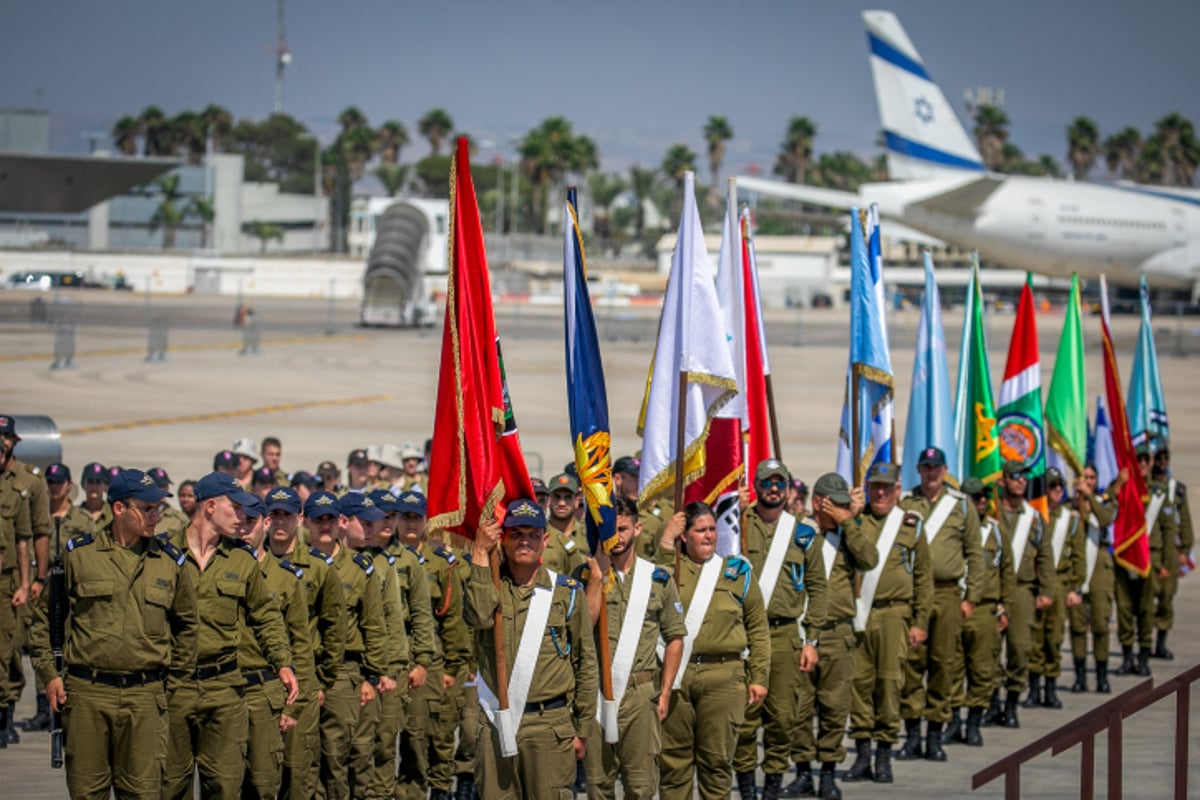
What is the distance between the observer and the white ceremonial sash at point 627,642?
760 centimetres

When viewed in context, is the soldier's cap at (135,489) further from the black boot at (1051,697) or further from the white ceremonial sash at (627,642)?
the black boot at (1051,697)

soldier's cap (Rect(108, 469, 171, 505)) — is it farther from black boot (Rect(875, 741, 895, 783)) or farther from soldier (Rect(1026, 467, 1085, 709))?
soldier (Rect(1026, 467, 1085, 709))

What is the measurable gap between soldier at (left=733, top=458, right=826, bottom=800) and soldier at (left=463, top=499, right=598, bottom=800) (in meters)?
2.59

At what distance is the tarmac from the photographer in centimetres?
1001

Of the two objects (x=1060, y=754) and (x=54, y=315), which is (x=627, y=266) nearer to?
(x=54, y=315)

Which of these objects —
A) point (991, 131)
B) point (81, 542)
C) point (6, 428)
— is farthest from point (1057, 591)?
point (991, 131)

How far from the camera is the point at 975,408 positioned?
13.9m

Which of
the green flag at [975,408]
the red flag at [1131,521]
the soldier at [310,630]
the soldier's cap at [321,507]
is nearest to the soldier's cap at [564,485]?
the soldier's cap at [321,507]

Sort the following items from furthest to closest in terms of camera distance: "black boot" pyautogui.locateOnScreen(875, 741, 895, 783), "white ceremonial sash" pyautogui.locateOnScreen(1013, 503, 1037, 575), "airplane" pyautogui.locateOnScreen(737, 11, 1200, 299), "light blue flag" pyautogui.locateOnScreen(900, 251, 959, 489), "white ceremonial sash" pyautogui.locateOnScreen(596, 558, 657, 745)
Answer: "airplane" pyautogui.locateOnScreen(737, 11, 1200, 299) → "light blue flag" pyautogui.locateOnScreen(900, 251, 959, 489) → "white ceremonial sash" pyautogui.locateOnScreen(1013, 503, 1037, 575) → "black boot" pyautogui.locateOnScreen(875, 741, 895, 783) → "white ceremonial sash" pyautogui.locateOnScreen(596, 558, 657, 745)

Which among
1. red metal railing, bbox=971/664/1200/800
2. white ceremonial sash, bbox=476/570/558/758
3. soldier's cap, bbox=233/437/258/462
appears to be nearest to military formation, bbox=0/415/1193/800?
white ceremonial sash, bbox=476/570/558/758

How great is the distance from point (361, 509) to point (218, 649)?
1.60m

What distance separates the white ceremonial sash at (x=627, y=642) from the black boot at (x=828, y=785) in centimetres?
251

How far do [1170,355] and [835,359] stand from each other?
10.8 meters

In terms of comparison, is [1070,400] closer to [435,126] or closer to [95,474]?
[95,474]
